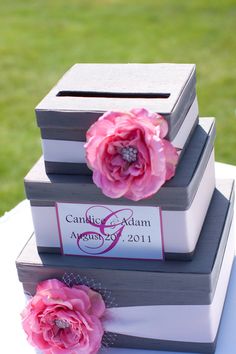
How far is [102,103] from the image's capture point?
133 centimetres

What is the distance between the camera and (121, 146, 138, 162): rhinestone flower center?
3.99 ft

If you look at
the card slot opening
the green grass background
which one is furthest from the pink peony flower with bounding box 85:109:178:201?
the green grass background

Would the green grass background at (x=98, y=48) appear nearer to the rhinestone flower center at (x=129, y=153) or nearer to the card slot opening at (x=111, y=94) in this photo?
the card slot opening at (x=111, y=94)

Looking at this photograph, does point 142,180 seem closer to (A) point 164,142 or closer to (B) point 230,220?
(A) point 164,142

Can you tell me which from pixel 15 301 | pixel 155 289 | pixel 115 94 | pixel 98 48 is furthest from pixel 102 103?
pixel 98 48

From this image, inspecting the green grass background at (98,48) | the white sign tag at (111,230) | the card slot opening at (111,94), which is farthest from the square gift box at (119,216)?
the green grass background at (98,48)

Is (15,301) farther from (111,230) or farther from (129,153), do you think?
(129,153)

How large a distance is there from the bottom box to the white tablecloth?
1.0 inches

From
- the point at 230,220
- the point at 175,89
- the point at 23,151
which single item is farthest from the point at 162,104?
the point at 23,151

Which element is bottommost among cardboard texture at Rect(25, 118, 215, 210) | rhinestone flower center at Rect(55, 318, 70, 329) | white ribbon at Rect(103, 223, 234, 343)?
white ribbon at Rect(103, 223, 234, 343)

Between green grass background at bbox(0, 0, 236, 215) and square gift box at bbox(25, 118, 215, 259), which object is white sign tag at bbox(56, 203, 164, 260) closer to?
square gift box at bbox(25, 118, 215, 259)

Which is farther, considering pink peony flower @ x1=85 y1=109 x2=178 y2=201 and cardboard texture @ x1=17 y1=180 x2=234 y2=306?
cardboard texture @ x1=17 y1=180 x2=234 y2=306

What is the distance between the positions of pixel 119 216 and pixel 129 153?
155 mm

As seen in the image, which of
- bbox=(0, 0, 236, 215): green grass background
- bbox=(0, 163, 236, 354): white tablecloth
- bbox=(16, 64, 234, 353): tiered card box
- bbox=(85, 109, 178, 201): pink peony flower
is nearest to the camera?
bbox=(85, 109, 178, 201): pink peony flower
